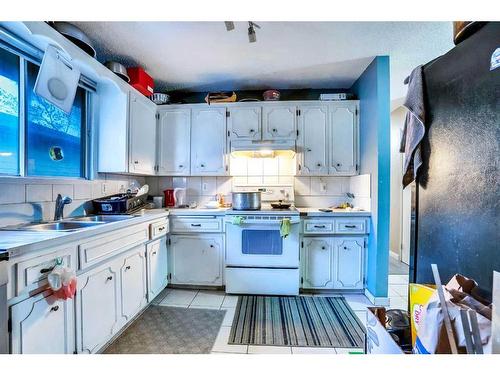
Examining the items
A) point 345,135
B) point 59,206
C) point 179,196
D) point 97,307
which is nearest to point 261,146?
point 345,135

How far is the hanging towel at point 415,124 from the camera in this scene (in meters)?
0.94

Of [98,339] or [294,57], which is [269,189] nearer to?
[294,57]

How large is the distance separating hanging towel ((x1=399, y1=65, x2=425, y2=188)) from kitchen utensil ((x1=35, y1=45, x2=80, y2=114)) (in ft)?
6.59

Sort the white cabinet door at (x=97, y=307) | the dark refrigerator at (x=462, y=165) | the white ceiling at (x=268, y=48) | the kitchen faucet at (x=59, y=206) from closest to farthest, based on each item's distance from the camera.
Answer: the dark refrigerator at (x=462, y=165) → the white cabinet door at (x=97, y=307) → the kitchen faucet at (x=59, y=206) → the white ceiling at (x=268, y=48)

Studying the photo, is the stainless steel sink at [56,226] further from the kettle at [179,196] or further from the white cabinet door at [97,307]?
the kettle at [179,196]

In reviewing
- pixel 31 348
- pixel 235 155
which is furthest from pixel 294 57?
pixel 31 348

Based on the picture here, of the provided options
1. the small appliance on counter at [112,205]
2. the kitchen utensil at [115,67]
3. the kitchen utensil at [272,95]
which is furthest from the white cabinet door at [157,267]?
the kitchen utensil at [272,95]

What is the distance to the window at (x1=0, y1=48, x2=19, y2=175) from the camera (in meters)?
1.36

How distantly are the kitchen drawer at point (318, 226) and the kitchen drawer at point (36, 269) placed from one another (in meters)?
1.98

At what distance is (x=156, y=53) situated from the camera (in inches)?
82.7

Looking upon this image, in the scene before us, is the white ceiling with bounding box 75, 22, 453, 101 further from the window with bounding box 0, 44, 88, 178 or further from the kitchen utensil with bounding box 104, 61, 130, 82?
the window with bounding box 0, 44, 88, 178

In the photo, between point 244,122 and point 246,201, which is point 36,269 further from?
point 244,122

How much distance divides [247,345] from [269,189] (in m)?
1.70

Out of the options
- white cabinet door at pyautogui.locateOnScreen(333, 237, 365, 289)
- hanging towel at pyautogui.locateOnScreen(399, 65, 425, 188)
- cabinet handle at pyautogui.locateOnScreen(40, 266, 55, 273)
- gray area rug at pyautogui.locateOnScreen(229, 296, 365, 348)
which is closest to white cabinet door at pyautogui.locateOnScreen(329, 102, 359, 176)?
white cabinet door at pyautogui.locateOnScreen(333, 237, 365, 289)
